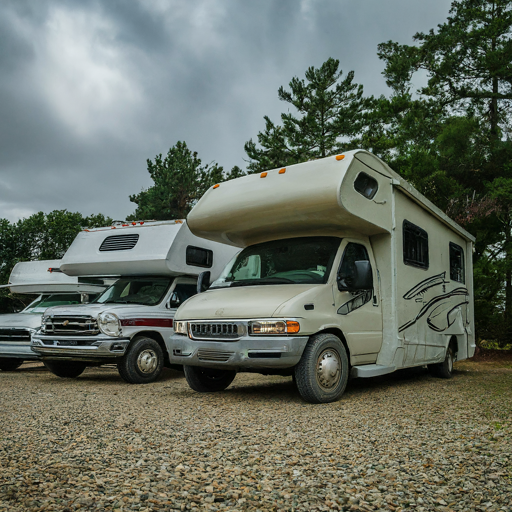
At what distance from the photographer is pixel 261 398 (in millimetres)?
6762

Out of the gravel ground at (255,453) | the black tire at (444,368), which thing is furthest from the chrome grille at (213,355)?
the black tire at (444,368)

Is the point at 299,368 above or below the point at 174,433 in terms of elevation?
above

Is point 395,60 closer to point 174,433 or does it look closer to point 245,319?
point 245,319

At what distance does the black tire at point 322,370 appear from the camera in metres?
6.07

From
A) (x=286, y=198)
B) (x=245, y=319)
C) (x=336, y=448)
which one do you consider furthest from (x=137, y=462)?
(x=286, y=198)

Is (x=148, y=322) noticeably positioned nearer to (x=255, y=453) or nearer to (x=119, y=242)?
(x=119, y=242)

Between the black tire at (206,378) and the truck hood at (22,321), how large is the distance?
193 inches

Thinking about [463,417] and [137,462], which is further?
[463,417]

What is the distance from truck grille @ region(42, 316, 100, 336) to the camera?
872 cm

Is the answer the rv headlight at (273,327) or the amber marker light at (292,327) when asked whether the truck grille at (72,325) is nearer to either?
the rv headlight at (273,327)

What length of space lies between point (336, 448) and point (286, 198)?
3507 mm

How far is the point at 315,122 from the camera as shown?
24.4m

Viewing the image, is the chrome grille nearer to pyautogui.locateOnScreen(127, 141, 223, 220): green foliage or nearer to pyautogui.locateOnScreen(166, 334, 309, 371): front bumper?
pyautogui.locateOnScreen(166, 334, 309, 371): front bumper

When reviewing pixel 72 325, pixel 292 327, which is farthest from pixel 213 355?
pixel 72 325
